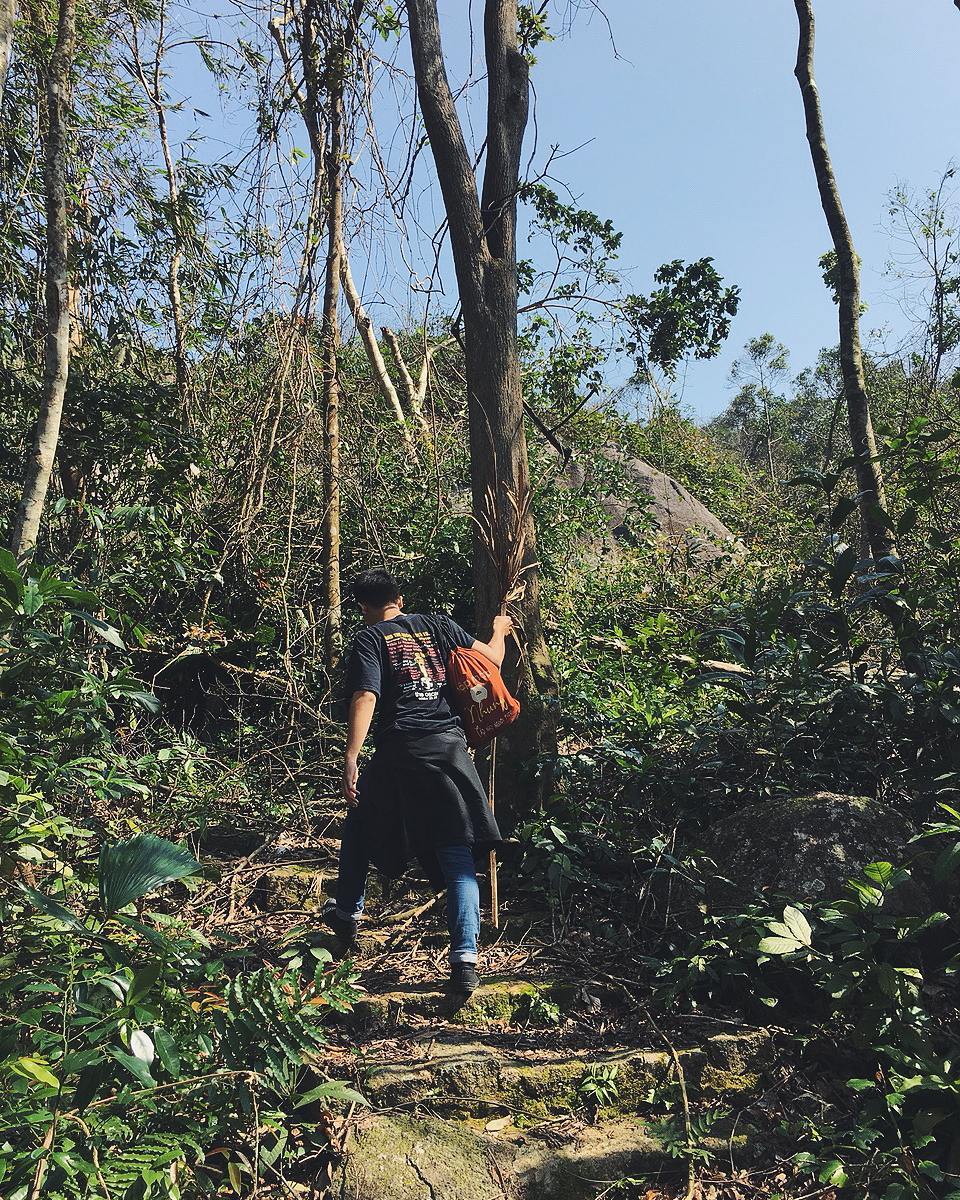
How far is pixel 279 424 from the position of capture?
6.17m

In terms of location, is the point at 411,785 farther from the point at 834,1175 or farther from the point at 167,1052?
the point at 834,1175

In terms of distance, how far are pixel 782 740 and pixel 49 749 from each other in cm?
331

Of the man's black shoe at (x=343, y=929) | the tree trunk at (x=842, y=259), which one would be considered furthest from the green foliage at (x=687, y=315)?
the man's black shoe at (x=343, y=929)

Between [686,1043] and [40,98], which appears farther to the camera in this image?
[40,98]

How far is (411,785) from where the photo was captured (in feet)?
11.4

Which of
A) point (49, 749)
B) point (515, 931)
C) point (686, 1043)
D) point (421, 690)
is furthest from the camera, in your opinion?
point (515, 931)

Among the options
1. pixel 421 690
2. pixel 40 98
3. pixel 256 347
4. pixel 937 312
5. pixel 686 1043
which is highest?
pixel 937 312

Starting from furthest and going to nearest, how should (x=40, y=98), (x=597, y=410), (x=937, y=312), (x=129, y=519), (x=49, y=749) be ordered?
(x=937, y=312), (x=597, y=410), (x=40, y=98), (x=129, y=519), (x=49, y=749)

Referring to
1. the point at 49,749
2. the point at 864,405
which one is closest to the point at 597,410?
the point at 864,405

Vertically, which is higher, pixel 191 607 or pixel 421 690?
pixel 191 607

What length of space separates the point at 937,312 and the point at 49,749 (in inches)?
461

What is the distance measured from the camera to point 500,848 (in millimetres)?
4312

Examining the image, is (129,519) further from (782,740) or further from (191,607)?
(782,740)

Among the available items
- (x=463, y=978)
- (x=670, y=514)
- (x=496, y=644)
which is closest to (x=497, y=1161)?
(x=463, y=978)
